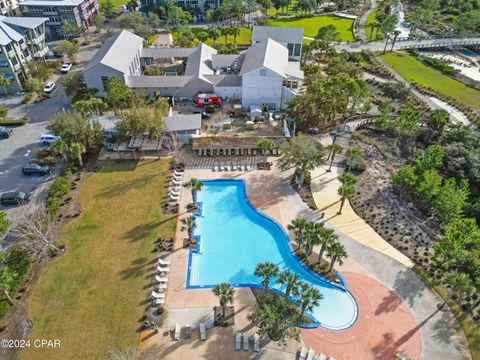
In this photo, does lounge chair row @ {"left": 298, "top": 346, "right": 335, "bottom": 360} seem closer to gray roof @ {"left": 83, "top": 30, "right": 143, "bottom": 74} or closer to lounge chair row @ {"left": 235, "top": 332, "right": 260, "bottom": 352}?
lounge chair row @ {"left": 235, "top": 332, "right": 260, "bottom": 352}

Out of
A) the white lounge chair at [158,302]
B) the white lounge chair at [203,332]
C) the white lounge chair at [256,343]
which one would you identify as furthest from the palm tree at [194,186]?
the white lounge chair at [256,343]

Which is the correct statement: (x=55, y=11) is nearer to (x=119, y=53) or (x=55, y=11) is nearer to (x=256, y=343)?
(x=119, y=53)

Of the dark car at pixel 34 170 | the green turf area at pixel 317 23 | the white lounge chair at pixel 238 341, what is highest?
the green turf area at pixel 317 23

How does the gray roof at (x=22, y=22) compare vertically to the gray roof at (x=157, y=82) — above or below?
above

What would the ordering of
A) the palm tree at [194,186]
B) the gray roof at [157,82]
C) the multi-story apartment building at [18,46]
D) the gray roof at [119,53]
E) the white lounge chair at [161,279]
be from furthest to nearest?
the multi-story apartment building at [18,46] → the gray roof at [157,82] → the gray roof at [119,53] → the palm tree at [194,186] → the white lounge chair at [161,279]

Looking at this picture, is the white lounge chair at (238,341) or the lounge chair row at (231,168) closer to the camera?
the white lounge chair at (238,341)

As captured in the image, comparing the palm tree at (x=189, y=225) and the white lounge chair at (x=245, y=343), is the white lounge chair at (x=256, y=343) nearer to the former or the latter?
the white lounge chair at (x=245, y=343)

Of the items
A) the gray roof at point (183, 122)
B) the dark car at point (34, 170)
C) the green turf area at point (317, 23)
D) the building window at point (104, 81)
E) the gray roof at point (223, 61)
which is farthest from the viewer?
the green turf area at point (317, 23)
